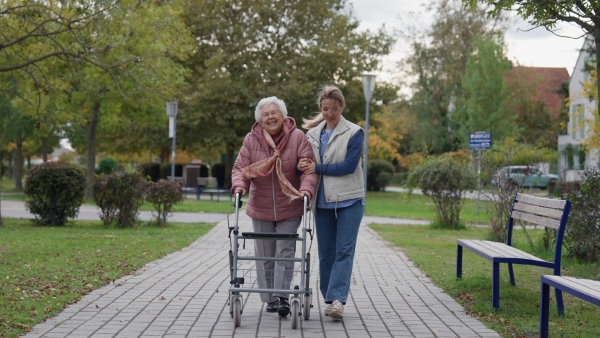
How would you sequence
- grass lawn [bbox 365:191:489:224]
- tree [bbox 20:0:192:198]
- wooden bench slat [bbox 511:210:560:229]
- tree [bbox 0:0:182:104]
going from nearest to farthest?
wooden bench slat [bbox 511:210:560:229] < tree [bbox 0:0:182:104] < tree [bbox 20:0:192:198] < grass lawn [bbox 365:191:489:224]

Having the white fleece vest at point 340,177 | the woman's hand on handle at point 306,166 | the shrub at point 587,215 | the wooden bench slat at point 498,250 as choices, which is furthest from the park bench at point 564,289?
the shrub at point 587,215

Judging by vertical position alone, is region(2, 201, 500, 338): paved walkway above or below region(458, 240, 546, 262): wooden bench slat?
below

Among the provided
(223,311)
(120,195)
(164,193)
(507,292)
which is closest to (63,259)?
(223,311)

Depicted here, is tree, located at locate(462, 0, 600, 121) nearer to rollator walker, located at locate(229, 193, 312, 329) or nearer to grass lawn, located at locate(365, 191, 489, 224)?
rollator walker, located at locate(229, 193, 312, 329)

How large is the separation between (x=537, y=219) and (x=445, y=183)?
11424 millimetres

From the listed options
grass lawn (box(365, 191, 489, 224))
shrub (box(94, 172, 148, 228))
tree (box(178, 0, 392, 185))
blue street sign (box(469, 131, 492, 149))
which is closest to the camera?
shrub (box(94, 172, 148, 228))

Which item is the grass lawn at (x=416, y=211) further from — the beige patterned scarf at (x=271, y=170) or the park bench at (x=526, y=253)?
the beige patterned scarf at (x=271, y=170)

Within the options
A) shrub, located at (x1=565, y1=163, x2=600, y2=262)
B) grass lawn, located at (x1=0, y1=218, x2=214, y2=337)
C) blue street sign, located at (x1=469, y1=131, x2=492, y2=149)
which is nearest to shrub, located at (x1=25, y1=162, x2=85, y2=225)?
grass lawn, located at (x1=0, y1=218, x2=214, y2=337)

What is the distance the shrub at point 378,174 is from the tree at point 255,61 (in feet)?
23.0

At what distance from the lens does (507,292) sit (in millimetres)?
9195

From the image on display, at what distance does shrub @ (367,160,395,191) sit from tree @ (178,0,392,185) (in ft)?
23.0

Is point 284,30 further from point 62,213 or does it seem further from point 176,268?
point 176,268

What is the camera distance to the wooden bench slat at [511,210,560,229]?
8.16 metres

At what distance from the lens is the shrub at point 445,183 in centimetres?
2003
